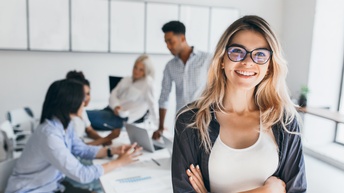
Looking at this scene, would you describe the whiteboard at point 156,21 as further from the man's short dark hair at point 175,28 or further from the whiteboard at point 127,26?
the man's short dark hair at point 175,28

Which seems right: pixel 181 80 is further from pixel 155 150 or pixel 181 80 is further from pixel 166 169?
pixel 166 169

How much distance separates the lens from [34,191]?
187 cm

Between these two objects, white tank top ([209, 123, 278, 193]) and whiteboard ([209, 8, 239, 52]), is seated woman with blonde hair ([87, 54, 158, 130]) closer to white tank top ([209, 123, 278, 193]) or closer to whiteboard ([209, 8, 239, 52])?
whiteboard ([209, 8, 239, 52])

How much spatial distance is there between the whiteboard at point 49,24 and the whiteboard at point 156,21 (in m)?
1.09

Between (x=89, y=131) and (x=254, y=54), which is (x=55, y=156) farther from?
(x=254, y=54)

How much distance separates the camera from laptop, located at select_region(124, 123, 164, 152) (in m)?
2.19

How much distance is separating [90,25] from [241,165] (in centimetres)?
337

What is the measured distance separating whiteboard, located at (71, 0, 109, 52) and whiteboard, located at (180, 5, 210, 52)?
1.12 meters

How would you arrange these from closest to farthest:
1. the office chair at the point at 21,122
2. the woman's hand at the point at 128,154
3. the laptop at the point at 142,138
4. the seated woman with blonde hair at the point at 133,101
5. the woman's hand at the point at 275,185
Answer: the woman's hand at the point at 275,185 < the woman's hand at the point at 128,154 < the laptop at the point at 142,138 < the seated woman with blonde hair at the point at 133,101 < the office chair at the point at 21,122

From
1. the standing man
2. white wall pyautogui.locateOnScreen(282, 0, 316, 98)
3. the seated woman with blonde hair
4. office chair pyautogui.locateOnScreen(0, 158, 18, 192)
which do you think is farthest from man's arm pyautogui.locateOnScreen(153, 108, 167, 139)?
white wall pyautogui.locateOnScreen(282, 0, 316, 98)

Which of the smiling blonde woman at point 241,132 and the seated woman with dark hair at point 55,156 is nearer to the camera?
the smiling blonde woman at point 241,132

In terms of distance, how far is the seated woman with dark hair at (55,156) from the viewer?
6.00ft

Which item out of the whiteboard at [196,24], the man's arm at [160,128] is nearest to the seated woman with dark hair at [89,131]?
the man's arm at [160,128]

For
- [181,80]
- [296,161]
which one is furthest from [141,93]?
[296,161]
